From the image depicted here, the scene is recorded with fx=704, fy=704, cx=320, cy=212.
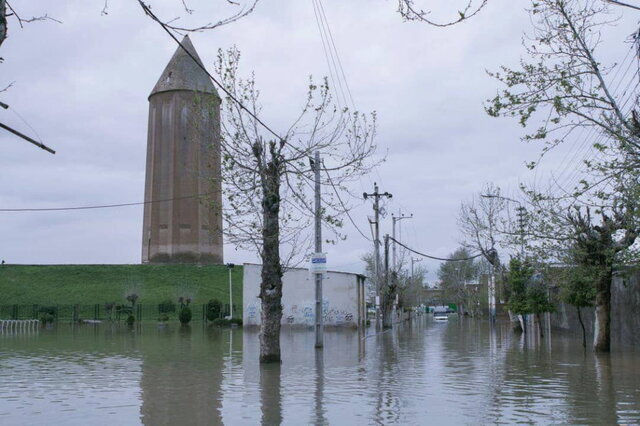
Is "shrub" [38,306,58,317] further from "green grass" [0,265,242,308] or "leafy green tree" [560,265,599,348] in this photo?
"leafy green tree" [560,265,599,348]

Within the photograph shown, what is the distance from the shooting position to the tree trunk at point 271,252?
17.5m

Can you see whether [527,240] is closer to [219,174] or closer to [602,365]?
[602,365]

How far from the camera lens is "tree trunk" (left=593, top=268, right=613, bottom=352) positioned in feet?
70.1

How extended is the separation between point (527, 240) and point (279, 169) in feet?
28.7

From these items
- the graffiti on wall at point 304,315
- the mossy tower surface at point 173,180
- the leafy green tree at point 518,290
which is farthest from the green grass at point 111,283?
the leafy green tree at point 518,290

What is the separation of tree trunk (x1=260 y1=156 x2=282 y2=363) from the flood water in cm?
113

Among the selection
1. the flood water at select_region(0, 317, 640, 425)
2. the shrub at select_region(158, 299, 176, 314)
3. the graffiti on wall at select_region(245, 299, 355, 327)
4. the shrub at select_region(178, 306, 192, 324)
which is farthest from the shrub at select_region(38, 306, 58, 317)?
the flood water at select_region(0, 317, 640, 425)

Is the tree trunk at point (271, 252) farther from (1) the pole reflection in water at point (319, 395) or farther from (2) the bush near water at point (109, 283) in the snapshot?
(2) the bush near water at point (109, 283)

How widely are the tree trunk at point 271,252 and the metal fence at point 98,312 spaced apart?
33964 millimetres

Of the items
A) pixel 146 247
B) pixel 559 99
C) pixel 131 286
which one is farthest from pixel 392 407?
pixel 146 247

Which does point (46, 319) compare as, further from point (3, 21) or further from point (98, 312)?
point (3, 21)

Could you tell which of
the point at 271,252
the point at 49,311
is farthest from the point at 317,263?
the point at 49,311

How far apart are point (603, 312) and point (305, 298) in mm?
25314

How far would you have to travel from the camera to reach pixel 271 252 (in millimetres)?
17594
